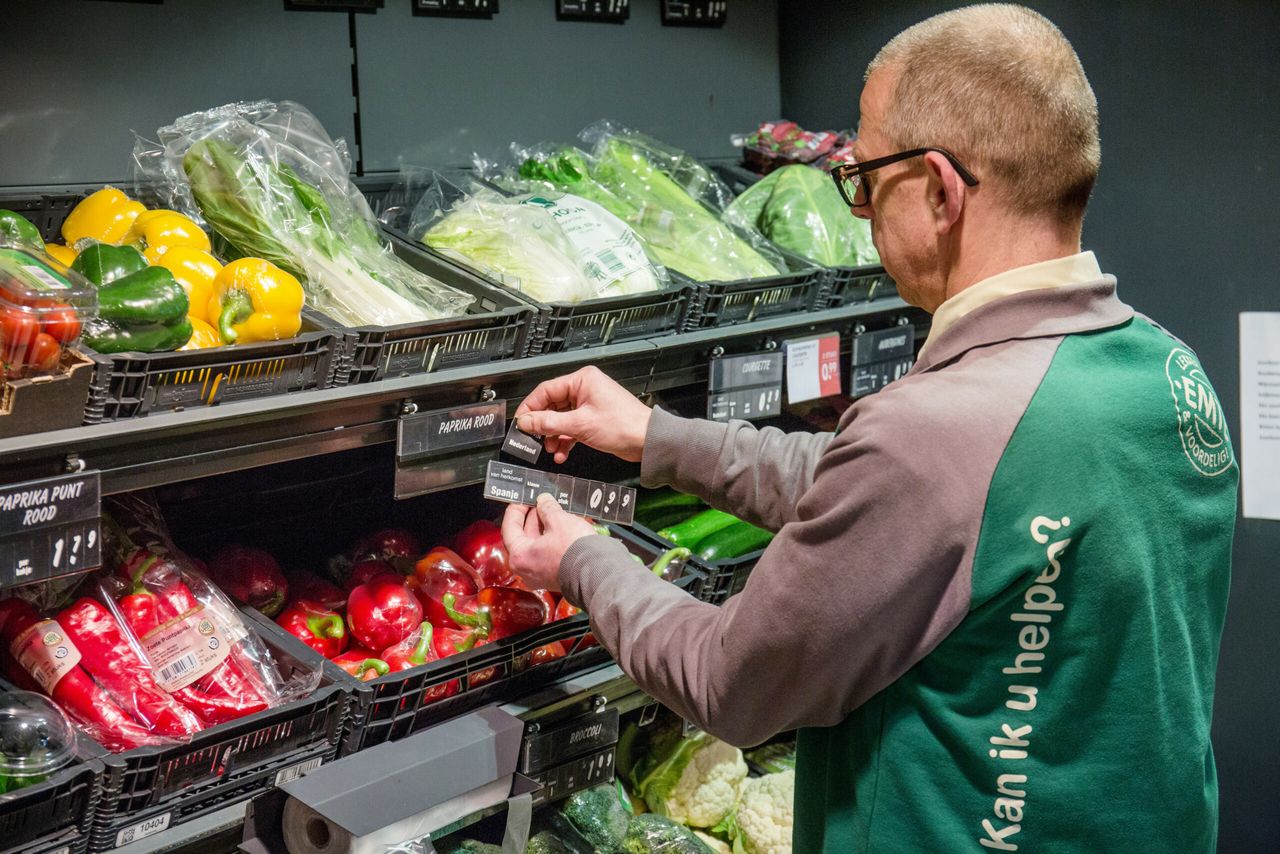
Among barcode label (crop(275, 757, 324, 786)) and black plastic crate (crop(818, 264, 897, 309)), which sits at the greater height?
black plastic crate (crop(818, 264, 897, 309))

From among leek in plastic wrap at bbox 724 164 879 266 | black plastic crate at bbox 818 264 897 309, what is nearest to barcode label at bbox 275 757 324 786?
black plastic crate at bbox 818 264 897 309

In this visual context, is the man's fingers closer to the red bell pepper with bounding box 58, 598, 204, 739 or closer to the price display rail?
the price display rail

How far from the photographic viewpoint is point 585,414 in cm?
197

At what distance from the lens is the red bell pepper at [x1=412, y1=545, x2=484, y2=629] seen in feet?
6.98

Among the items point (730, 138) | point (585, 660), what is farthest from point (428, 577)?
point (730, 138)

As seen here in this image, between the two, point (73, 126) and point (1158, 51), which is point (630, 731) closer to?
point (73, 126)

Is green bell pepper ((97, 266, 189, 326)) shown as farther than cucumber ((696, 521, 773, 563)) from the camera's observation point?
No

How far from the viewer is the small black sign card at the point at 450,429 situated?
1768mm

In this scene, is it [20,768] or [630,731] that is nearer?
[20,768]

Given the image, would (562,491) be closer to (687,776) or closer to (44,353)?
(44,353)

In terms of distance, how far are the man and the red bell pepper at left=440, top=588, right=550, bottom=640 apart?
451 mm

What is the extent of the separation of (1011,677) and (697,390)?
60.9 inches

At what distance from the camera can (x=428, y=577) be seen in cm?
216

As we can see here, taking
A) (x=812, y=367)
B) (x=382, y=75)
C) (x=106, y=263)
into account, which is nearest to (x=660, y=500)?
(x=812, y=367)
